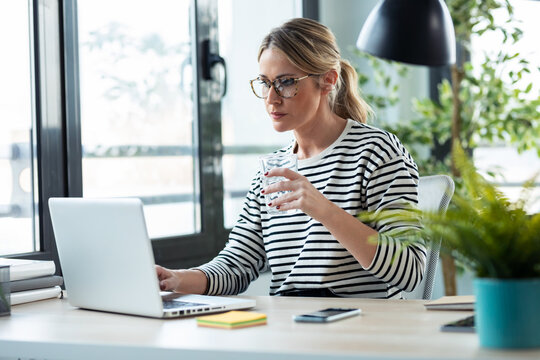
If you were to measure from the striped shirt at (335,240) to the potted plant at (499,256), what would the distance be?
0.59m

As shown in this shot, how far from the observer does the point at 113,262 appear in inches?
61.9

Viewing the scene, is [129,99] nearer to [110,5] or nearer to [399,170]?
[110,5]

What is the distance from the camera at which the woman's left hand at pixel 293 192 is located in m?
1.67

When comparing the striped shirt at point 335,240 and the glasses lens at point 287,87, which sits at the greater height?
the glasses lens at point 287,87

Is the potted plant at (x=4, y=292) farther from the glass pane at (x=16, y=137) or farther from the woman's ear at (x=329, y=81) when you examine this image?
the woman's ear at (x=329, y=81)

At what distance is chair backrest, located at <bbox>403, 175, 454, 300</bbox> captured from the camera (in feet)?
6.63

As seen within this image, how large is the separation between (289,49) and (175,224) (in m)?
1.21

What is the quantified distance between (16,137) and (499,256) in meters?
1.68

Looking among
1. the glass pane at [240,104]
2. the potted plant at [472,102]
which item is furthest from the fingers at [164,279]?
the potted plant at [472,102]

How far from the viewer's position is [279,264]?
2088 mm

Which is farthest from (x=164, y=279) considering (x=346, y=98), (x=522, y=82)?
(x=522, y=82)

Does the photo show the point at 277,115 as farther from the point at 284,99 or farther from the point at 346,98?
the point at 346,98

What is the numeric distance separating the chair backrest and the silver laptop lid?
82 cm

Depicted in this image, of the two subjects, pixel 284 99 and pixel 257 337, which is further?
pixel 284 99
